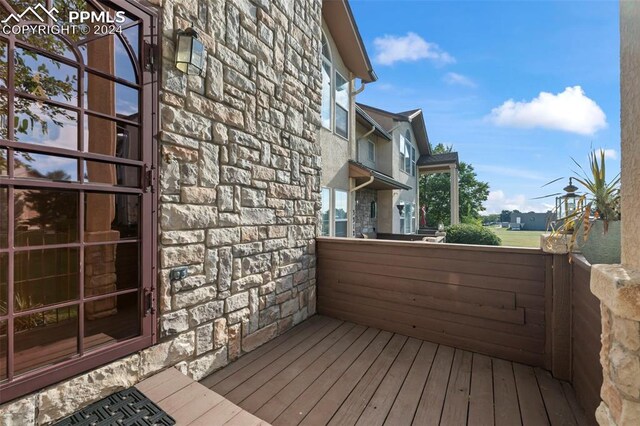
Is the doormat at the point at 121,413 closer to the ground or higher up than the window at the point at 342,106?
closer to the ground

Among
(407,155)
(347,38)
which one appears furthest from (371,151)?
(347,38)

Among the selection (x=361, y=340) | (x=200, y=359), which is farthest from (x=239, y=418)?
(x=361, y=340)

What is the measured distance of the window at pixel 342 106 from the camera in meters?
6.93

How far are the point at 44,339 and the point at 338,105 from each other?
257 inches

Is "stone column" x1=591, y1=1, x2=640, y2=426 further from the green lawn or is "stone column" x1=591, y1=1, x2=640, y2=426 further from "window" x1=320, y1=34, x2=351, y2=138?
the green lawn

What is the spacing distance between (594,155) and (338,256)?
2793 mm

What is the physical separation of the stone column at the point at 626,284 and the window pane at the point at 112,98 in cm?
283

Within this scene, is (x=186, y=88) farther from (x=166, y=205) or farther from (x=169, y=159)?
(x=166, y=205)

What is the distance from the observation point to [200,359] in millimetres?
2461

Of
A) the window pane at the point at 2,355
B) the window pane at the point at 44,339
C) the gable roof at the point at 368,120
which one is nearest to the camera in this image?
the window pane at the point at 2,355

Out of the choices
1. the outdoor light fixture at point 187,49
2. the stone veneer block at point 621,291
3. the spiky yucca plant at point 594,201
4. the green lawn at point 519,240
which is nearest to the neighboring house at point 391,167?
the green lawn at point 519,240

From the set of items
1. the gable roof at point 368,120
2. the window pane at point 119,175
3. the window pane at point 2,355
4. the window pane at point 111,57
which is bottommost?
the window pane at point 2,355

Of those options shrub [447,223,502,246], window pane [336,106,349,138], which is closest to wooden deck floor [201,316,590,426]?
window pane [336,106,349,138]

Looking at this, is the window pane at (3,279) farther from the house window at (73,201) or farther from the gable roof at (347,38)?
the gable roof at (347,38)
